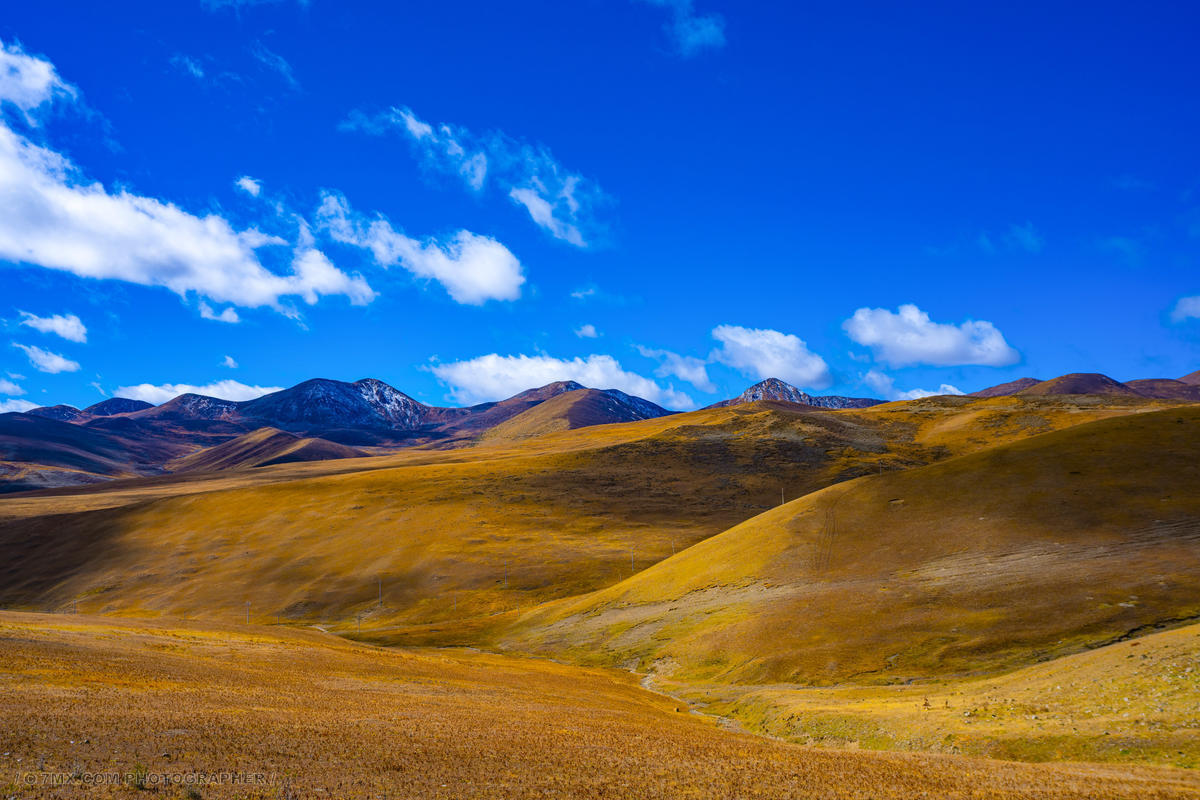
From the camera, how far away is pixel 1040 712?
37.4 meters

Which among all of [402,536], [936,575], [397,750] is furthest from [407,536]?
[397,750]

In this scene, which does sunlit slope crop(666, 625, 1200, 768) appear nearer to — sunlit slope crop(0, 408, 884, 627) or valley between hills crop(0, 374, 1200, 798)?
valley between hills crop(0, 374, 1200, 798)

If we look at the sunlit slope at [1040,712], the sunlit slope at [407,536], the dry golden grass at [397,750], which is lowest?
the sunlit slope at [1040,712]

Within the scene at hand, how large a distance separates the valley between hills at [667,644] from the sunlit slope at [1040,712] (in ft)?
0.69

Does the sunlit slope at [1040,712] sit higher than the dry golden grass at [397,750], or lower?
→ lower

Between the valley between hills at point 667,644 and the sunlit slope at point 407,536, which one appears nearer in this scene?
the valley between hills at point 667,644

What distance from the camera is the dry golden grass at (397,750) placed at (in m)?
21.7

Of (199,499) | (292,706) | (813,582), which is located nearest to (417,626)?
(813,582)

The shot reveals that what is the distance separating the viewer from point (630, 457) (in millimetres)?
196875

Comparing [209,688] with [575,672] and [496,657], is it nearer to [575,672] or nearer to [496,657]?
[575,672]

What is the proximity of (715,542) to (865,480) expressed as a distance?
2320 centimetres


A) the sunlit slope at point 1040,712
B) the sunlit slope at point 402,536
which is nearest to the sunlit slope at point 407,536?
the sunlit slope at point 402,536

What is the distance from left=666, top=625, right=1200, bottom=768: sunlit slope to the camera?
103 ft

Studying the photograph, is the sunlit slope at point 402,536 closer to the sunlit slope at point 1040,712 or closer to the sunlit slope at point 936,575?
the sunlit slope at point 936,575
